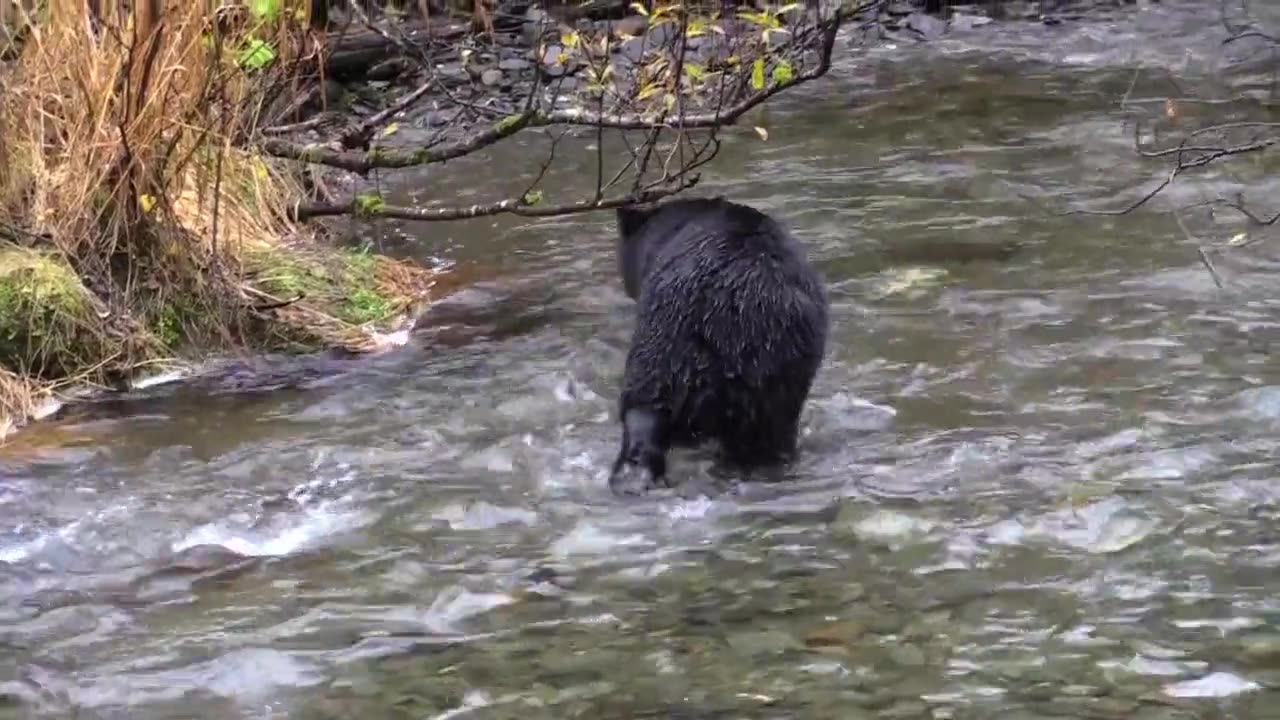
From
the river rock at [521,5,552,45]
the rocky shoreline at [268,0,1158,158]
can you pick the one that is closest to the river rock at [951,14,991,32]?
the rocky shoreline at [268,0,1158,158]

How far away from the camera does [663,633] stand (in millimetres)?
3613

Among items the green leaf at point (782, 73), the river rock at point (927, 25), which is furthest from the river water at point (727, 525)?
the river rock at point (927, 25)

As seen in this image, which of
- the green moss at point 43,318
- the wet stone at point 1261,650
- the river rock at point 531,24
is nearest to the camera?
the wet stone at point 1261,650

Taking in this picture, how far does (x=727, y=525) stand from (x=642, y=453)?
43 centimetres

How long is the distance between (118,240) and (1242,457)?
13.2 ft

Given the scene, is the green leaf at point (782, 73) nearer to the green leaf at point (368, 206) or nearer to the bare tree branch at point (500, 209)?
the bare tree branch at point (500, 209)

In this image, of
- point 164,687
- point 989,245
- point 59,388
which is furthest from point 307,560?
point 989,245

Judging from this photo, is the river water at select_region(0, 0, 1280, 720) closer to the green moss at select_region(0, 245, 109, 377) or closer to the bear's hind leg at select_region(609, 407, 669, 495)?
the bear's hind leg at select_region(609, 407, 669, 495)

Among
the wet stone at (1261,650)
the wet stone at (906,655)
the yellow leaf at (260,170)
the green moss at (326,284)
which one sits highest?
the yellow leaf at (260,170)

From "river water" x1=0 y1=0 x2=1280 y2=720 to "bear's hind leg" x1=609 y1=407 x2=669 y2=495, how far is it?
0.12 metres

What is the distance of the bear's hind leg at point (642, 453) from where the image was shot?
451 centimetres

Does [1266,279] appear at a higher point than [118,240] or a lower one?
lower

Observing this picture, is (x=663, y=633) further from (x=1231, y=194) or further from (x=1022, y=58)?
(x=1022, y=58)

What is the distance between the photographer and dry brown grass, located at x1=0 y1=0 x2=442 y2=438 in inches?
222
